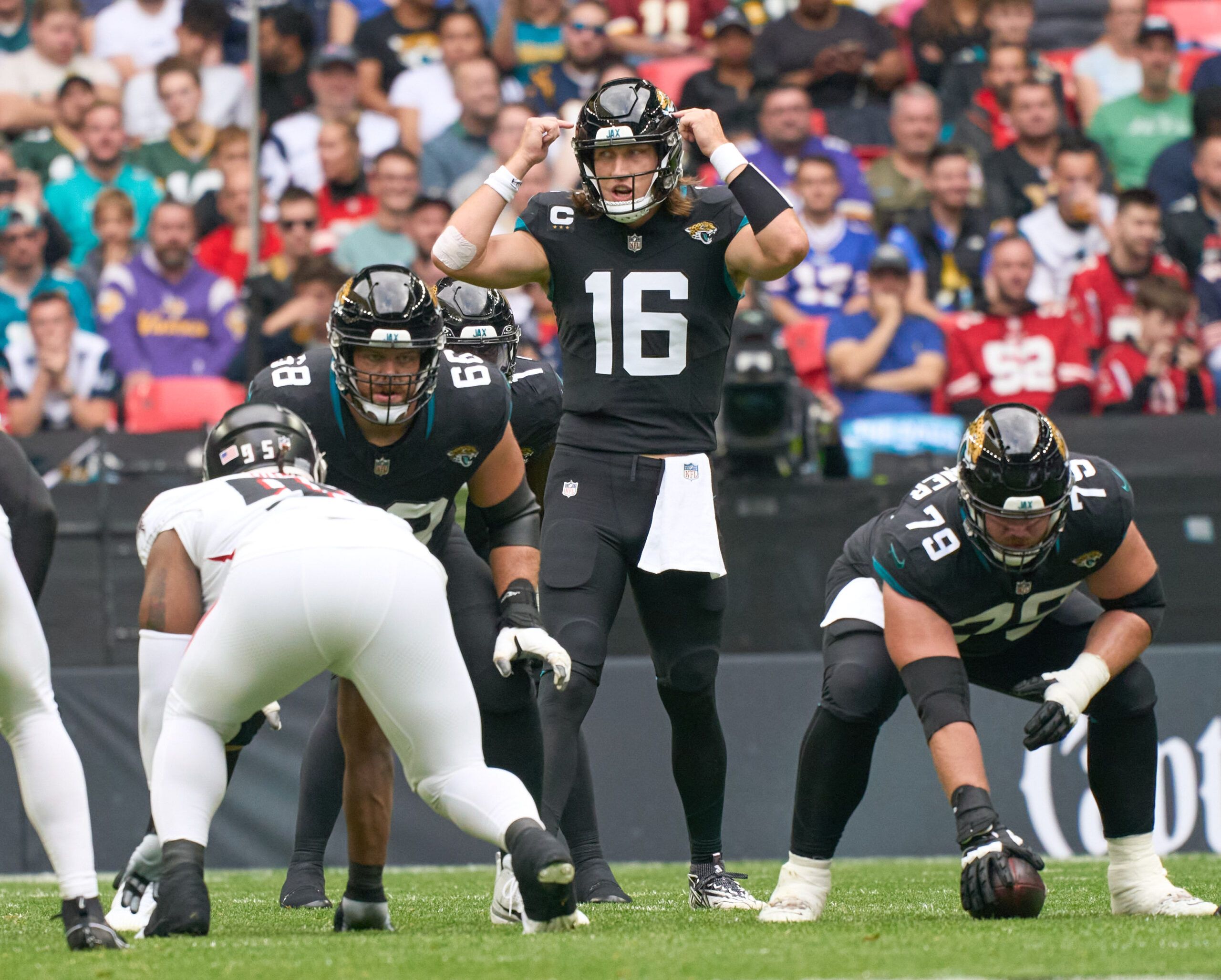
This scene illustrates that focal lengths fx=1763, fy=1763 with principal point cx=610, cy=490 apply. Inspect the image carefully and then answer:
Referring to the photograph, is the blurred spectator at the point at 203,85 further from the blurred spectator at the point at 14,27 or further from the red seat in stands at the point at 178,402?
the red seat in stands at the point at 178,402

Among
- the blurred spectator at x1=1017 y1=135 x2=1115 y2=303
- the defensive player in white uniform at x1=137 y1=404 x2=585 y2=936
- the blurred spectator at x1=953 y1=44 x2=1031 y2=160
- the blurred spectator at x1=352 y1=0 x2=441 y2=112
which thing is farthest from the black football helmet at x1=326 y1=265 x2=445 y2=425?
the blurred spectator at x1=352 y1=0 x2=441 y2=112

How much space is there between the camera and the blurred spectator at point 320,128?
38.9ft

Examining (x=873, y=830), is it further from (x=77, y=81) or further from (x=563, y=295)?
(x=77, y=81)

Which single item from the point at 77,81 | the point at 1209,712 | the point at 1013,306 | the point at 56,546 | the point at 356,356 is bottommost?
the point at 1209,712

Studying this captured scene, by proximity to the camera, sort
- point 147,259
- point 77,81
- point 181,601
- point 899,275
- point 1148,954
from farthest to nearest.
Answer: point 77,81
point 147,259
point 899,275
point 181,601
point 1148,954

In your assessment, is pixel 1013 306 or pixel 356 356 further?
pixel 1013 306

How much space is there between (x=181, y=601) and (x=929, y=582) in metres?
1.95

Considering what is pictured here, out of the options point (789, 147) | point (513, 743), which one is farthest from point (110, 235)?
point (513, 743)

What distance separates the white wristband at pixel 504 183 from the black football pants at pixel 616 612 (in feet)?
2.73

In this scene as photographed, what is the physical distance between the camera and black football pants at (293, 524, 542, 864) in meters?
4.98

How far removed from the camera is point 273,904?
19.4ft

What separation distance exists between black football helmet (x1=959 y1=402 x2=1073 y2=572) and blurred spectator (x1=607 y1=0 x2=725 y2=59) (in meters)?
8.44

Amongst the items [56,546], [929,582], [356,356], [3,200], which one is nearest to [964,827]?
[929,582]

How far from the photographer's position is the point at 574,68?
1229cm
